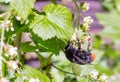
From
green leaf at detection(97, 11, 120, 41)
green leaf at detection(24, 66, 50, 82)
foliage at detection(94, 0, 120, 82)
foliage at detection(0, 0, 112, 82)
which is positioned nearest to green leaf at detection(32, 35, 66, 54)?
foliage at detection(0, 0, 112, 82)

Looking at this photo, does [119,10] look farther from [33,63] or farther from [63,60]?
[63,60]

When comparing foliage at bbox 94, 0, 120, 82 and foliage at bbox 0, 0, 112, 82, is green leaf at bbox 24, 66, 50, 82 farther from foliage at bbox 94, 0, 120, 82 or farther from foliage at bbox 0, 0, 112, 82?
foliage at bbox 94, 0, 120, 82

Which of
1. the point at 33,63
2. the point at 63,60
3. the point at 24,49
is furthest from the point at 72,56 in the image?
the point at 33,63

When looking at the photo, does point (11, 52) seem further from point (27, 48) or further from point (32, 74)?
point (27, 48)

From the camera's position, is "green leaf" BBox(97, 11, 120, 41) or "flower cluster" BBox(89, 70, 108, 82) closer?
"flower cluster" BBox(89, 70, 108, 82)

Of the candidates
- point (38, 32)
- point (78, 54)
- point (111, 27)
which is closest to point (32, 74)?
point (38, 32)

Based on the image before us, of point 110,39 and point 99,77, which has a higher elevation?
point 99,77
